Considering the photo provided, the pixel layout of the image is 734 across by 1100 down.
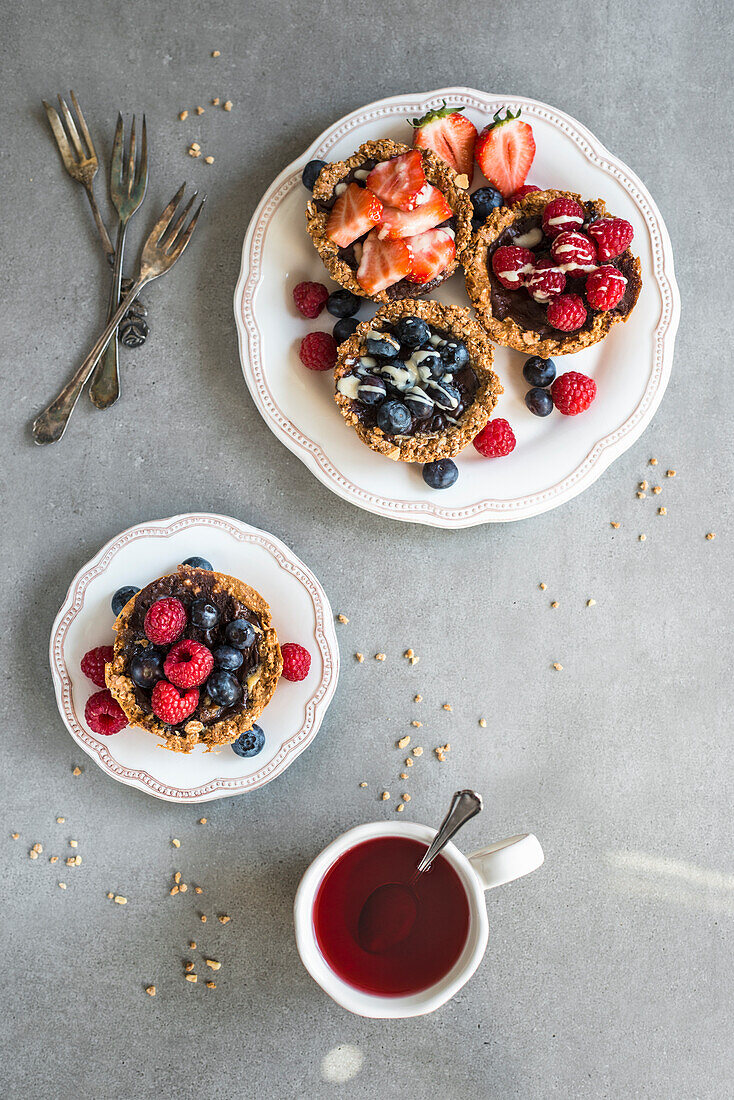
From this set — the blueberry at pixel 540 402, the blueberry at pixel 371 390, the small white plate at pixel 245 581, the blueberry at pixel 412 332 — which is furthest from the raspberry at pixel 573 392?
the small white plate at pixel 245 581

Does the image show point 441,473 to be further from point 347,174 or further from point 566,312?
point 347,174

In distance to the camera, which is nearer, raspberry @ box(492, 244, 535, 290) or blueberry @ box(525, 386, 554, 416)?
raspberry @ box(492, 244, 535, 290)

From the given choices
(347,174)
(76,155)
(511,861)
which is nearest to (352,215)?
(347,174)

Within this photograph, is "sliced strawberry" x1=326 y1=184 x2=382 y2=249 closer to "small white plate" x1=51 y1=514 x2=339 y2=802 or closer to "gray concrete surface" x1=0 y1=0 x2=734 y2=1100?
"gray concrete surface" x1=0 y1=0 x2=734 y2=1100

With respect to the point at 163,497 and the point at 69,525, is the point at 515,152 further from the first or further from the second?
the point at 69,525

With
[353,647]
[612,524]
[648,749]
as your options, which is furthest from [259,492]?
[648,749]

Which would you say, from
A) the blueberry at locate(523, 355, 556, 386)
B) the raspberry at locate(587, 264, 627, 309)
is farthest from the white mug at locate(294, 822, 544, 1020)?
the raspberry at locate(587, 264, 627, 309)

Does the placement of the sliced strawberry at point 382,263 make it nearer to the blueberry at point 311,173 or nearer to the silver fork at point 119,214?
the blueberry at point 311,173
